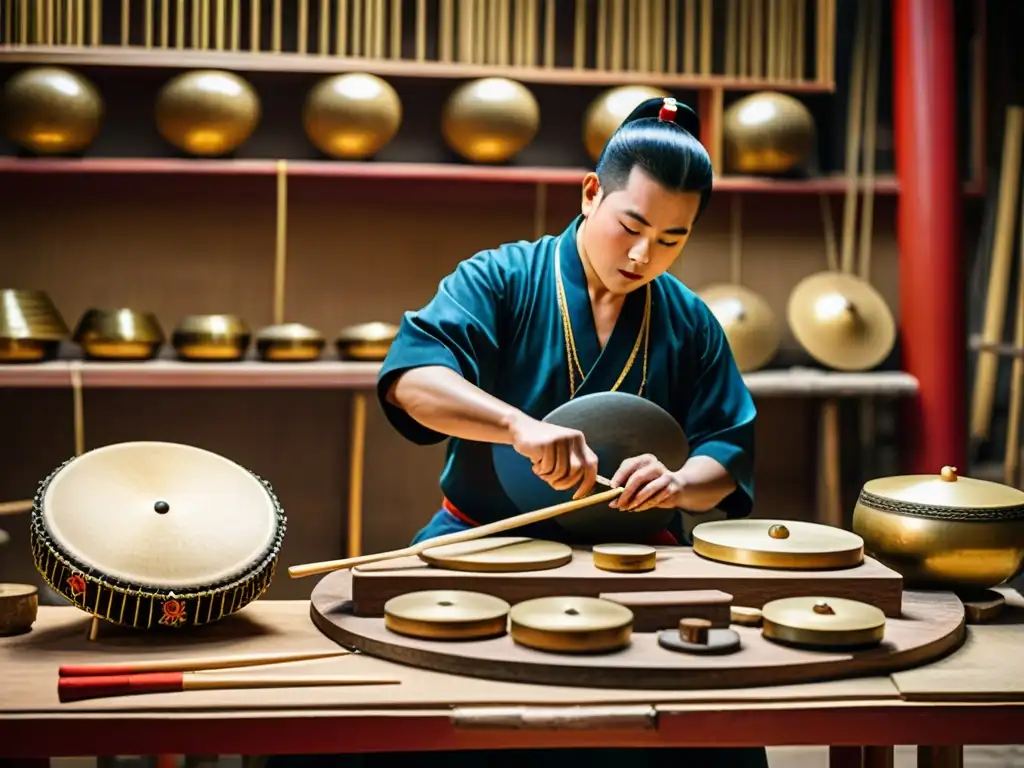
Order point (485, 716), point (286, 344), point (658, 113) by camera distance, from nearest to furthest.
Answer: point (485, 716) → point (658, 113) → point (286, 344)

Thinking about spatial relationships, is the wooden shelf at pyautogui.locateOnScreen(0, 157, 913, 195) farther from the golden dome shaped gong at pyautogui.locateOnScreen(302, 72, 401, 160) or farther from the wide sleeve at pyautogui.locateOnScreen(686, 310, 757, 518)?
the wide sleeve at pyautogui.locateOnScreen(686, 310, 757, 518)

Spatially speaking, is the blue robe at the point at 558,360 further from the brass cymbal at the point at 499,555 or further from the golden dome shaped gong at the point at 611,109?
the golden dome shaped gong at the point at 611,109

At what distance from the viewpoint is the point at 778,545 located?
5.32ft

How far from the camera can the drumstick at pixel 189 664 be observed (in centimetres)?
134

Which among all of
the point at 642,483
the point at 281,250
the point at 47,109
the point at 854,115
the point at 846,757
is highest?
the point at 854,115

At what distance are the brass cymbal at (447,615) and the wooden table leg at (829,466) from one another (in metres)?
2.96

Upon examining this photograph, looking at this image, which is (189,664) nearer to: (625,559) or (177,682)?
(177,682)

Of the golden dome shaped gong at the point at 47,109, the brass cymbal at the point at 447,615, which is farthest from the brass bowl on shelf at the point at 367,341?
the brass cymbal at the point at 447,615

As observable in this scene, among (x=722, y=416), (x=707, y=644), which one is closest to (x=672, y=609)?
(x=707, y=644)

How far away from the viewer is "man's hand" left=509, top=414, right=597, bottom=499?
1626 mm

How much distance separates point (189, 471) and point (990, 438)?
3.72 meters

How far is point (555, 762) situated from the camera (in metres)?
1.65

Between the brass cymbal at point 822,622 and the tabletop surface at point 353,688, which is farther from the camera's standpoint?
the brass cymbal at point 822,622

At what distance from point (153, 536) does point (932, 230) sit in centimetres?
336
